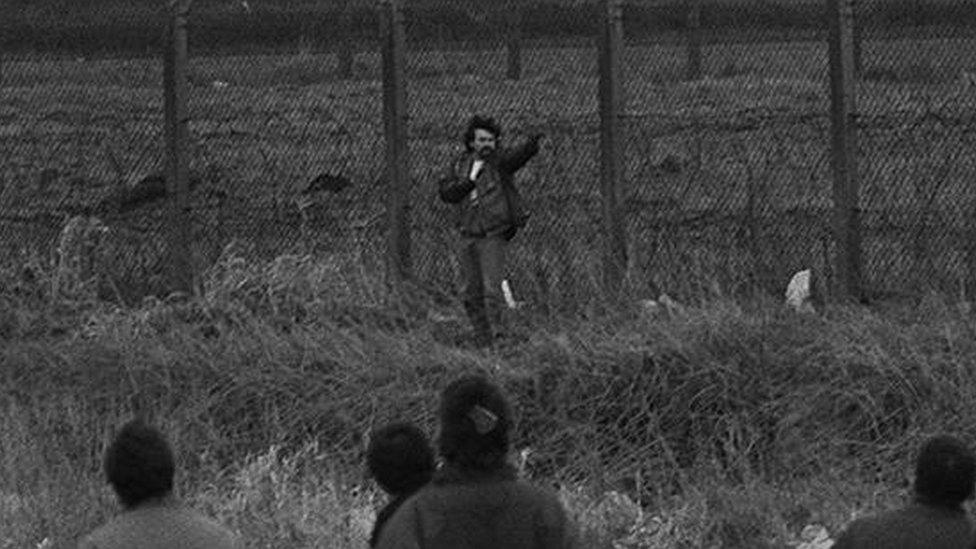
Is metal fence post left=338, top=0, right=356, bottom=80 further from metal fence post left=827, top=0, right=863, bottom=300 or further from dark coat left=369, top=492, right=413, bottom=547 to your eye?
dark coat left=369, top=492, right=413, bottom=547

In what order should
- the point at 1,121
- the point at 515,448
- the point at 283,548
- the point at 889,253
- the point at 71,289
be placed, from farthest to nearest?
the point at 1,121, the point at 71,289, the point at 889,253, the point at 515,448, the point at 283,548

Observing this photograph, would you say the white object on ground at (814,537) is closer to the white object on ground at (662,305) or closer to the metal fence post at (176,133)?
the white object on ground at (662,305)

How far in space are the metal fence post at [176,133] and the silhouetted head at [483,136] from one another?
204 cm

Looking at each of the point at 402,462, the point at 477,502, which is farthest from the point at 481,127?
the point at 477,502

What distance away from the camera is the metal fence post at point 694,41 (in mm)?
13141

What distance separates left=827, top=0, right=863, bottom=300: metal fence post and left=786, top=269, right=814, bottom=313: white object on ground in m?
0.16

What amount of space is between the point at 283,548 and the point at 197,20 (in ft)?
15.4

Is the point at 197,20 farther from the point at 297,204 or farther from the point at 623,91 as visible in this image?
the point at 623,91

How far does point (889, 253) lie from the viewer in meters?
12.4

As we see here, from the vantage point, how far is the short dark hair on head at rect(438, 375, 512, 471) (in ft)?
21.5

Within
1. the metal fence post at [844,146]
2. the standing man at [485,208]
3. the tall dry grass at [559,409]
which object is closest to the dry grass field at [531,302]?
the tall dry grass at [559,409]

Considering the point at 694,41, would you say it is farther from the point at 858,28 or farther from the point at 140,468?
the point at 140,468

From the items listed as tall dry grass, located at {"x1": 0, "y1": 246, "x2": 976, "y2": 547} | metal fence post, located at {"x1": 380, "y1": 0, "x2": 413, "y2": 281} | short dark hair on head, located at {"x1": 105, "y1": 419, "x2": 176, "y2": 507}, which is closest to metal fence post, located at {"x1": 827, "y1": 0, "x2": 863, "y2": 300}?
tall dry grass, located at {"x1": 0, "y1": 246, "x2": 976, "y2": 547}

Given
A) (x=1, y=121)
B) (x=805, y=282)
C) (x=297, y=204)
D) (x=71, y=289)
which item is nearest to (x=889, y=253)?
(x=805, y=282)
